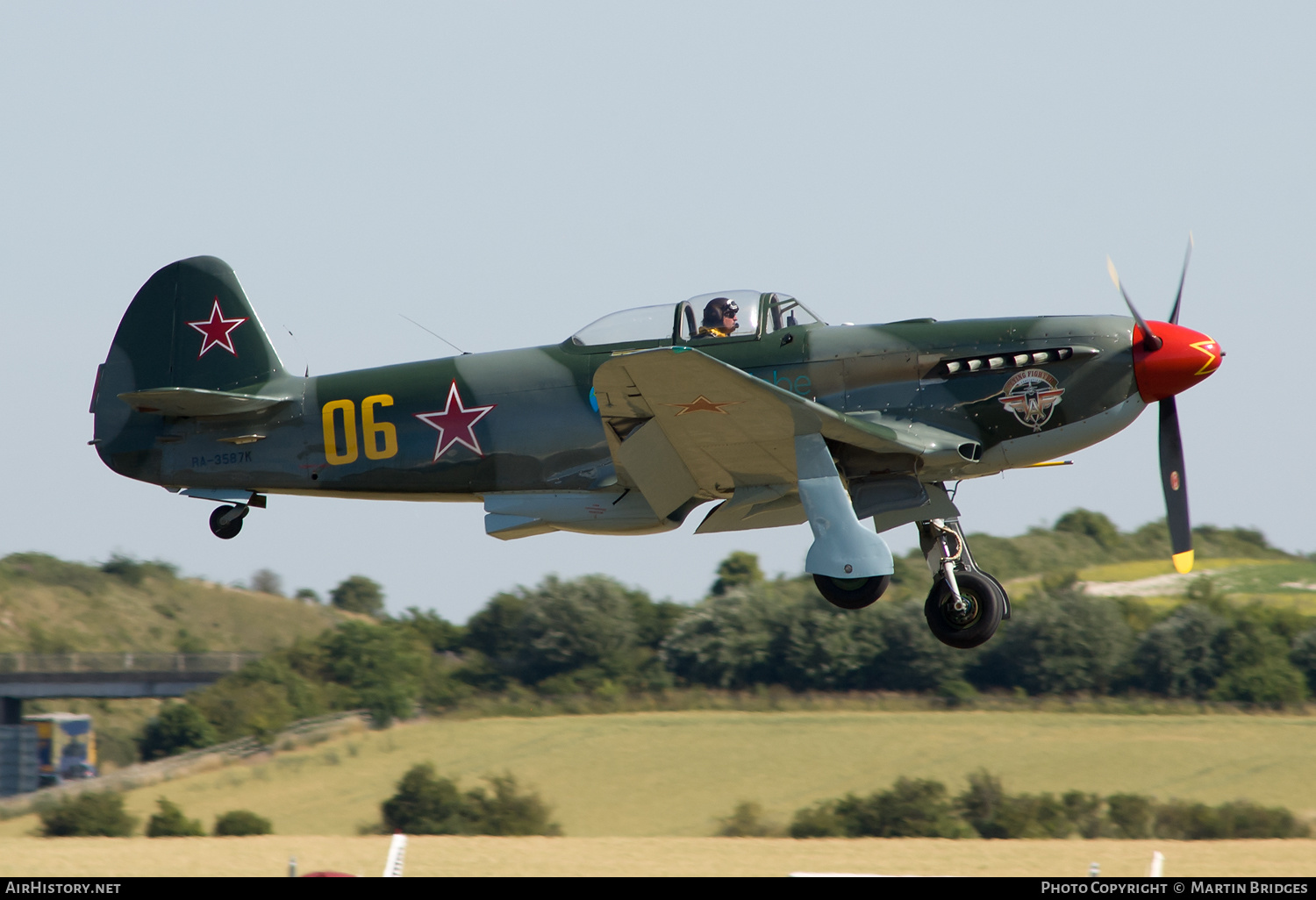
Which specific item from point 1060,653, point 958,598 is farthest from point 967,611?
point 1060,653

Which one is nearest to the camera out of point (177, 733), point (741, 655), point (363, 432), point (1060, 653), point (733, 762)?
point (363, 432)

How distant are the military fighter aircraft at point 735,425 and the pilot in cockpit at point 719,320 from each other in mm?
16

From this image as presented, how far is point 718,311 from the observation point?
12242 millimetres

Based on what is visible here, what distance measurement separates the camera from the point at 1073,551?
64312 mm

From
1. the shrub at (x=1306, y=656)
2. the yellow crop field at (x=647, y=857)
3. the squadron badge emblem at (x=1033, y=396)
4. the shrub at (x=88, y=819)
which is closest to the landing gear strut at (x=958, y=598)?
the squadron badge emblem at (x=1033, y=396)

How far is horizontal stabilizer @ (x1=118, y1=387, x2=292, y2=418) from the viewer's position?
44.3ft

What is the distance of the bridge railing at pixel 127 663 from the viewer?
45.9 m

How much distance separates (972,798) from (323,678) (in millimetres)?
22155

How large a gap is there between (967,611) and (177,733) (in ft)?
107

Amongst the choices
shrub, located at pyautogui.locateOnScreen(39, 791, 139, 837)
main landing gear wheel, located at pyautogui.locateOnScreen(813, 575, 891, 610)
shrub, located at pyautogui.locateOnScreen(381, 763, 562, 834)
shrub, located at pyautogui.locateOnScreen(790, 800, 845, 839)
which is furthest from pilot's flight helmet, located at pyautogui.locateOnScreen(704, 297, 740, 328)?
shrub, located at pyautogui.locateOnScreen(39, 791, 139, 837)

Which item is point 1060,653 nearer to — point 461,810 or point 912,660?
point 912,660

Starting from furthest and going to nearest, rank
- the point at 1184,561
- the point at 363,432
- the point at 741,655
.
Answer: the point at 741,655 → the point at 363,432 → the point at 1184,561

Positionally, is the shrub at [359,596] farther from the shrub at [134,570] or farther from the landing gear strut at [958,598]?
the landing gear strut at [958,598]

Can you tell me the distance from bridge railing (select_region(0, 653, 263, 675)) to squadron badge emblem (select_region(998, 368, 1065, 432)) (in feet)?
124
